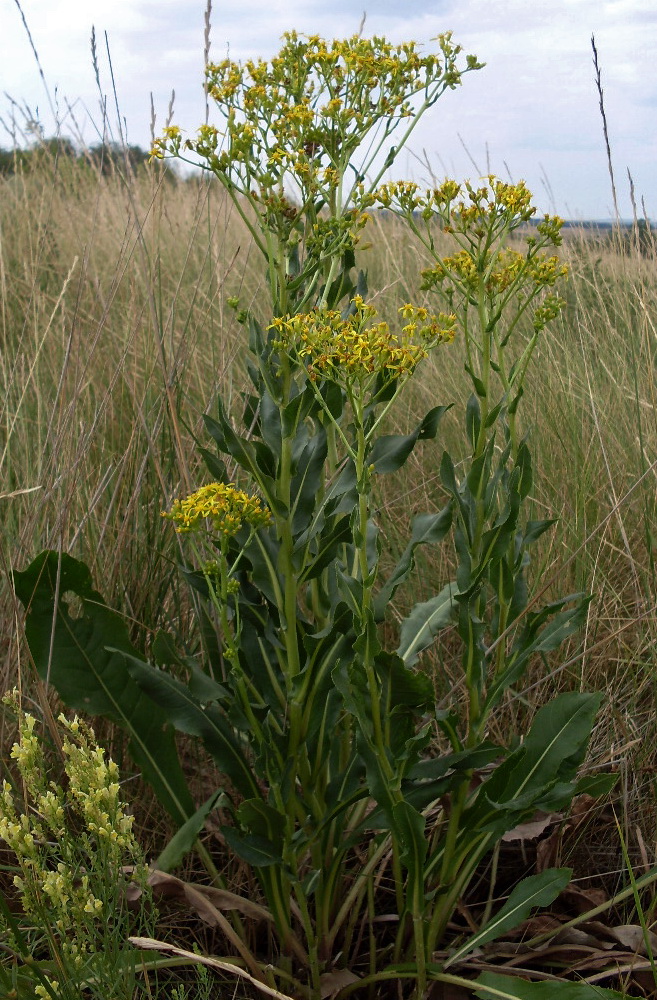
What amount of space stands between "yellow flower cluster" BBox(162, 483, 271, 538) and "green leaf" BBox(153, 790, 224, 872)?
18.6 inches

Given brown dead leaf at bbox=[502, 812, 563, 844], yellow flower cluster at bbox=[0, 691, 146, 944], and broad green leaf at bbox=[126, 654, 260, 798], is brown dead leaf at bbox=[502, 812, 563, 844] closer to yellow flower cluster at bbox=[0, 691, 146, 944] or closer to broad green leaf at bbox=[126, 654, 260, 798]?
broad green leaf at bbox=[126, 654, 260, 798]

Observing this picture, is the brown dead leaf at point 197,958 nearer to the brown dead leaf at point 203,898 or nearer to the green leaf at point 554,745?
the brown dead leaf at point 203,898

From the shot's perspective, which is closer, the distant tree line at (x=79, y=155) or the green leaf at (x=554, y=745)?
the green leaf at (x=554, y=745)

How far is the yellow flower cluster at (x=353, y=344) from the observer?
4.30ft

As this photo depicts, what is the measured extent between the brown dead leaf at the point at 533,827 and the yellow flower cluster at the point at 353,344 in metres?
0.91

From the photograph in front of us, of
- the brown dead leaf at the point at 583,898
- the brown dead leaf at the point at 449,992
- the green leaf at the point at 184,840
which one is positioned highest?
the green leaf at the point at 184,840

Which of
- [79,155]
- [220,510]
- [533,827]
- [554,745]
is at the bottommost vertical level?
[533,827]

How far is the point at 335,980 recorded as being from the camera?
60.1 inches

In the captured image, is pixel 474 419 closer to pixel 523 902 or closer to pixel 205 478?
pixel 523 902

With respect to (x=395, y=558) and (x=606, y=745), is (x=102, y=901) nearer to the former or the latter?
(x=606, y=745)

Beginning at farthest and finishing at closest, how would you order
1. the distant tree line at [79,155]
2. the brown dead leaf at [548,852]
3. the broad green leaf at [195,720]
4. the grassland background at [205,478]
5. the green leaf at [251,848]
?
the distant tree line at [79,155] < the grassland background at [205,478] < the brown dead leaf at [548,852] < the broad green leaf at [195,720] < the green leaf at [251,848]

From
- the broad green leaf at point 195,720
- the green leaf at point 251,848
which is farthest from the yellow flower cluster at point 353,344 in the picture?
the green leaf at point 251,848

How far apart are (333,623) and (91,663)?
0.53 m

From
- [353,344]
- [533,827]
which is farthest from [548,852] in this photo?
[353,344]
